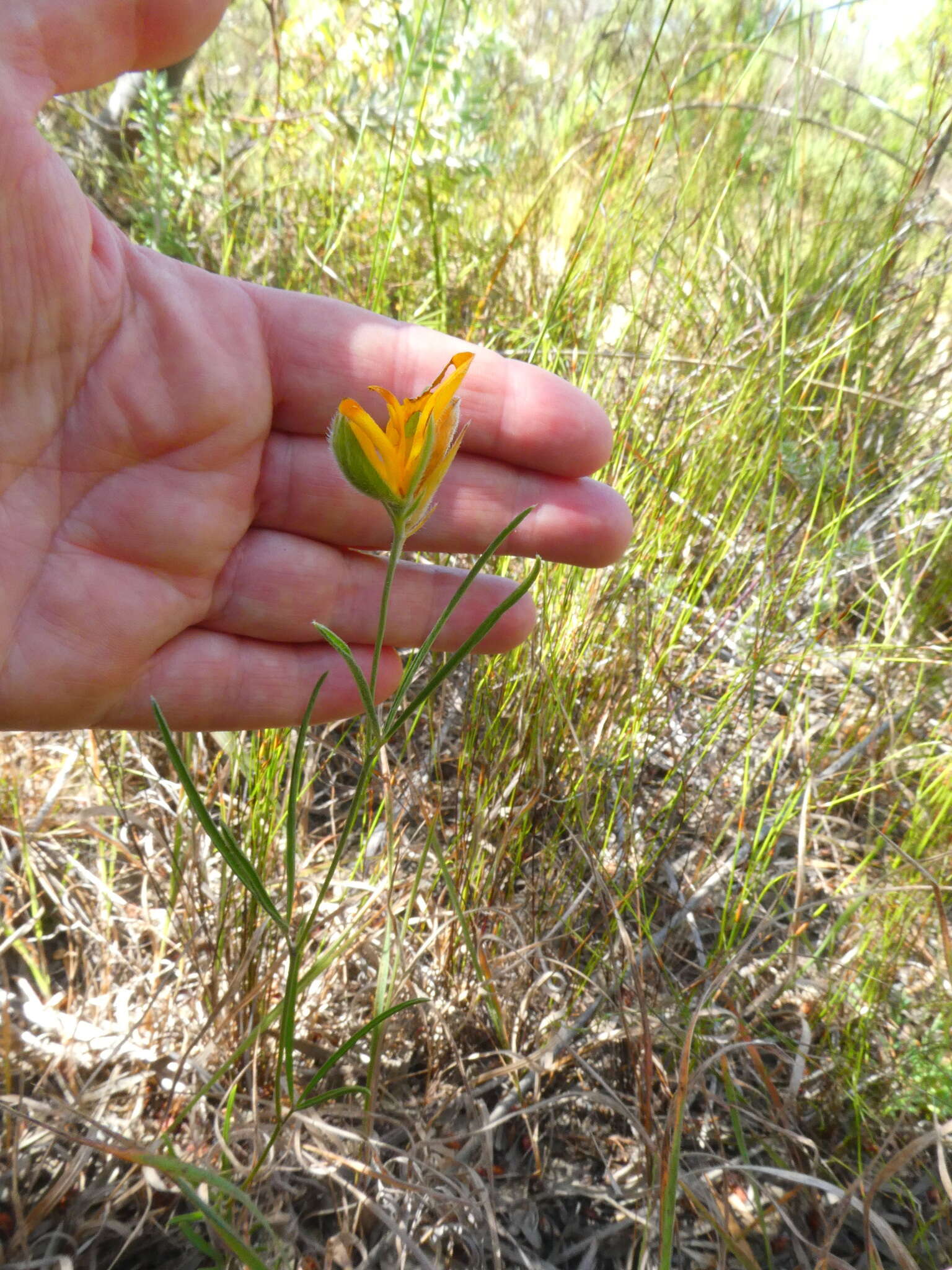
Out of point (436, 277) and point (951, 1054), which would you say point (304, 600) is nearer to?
point (436, 277)

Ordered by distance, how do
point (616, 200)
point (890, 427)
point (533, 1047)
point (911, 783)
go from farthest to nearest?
point (890, 427)
point (616, 200)
point (911, 783)
point (533, 1047)

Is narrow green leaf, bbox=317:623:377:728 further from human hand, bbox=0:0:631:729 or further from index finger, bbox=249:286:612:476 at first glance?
index finger, bbox=249:286:612:476

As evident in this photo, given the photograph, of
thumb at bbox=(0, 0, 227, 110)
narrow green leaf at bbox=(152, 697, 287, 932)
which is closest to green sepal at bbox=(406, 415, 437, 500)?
narrow green leaf at bbox=(152, 697, 287, 932)

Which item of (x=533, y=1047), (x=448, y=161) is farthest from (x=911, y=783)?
(x=448, y=161)

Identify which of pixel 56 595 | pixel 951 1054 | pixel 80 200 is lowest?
pixel 951 1054

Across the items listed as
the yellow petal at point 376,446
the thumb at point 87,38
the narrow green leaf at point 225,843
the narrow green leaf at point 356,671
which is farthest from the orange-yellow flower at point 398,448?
the thumb at point 87,38

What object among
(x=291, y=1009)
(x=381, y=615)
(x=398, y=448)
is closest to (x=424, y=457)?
(x=398, y=448)

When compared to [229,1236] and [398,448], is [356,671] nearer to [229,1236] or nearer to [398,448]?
[398,448]
